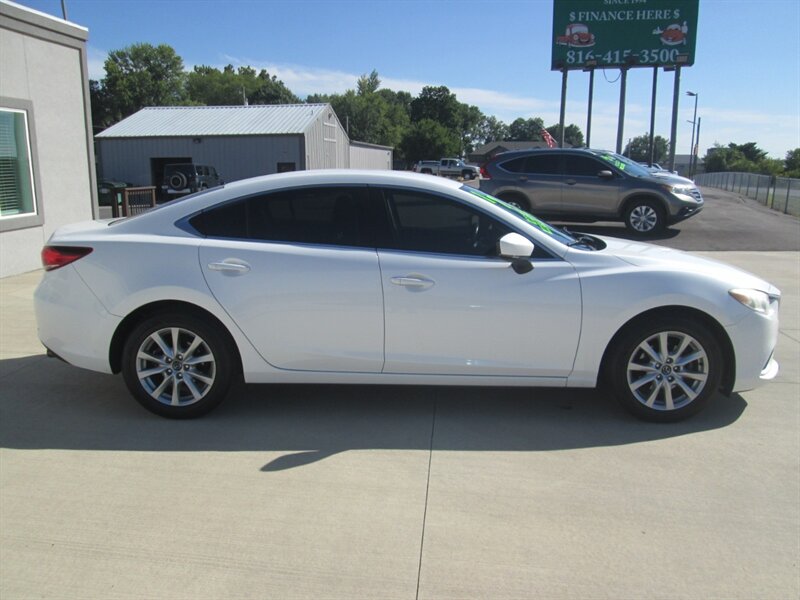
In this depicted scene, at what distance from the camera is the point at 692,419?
464 cm

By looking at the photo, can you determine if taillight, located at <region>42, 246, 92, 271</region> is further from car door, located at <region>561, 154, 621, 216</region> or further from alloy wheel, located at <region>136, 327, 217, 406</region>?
car door, located at <region>561, 154, 621, 216</region>

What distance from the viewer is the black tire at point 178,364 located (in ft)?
14.5

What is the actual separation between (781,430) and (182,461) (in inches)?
151

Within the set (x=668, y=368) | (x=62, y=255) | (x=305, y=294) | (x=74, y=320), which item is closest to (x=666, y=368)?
(x=668, y=368)

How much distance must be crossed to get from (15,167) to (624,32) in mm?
25058

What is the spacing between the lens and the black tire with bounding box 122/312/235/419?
443 centimetres

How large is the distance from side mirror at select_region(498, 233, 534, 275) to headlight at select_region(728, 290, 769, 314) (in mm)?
1346

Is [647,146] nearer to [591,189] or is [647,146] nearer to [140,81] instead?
[140,81]

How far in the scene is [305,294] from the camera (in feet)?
14.4

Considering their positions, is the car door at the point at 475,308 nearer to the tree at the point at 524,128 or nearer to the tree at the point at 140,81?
the tree at the point at 140,81

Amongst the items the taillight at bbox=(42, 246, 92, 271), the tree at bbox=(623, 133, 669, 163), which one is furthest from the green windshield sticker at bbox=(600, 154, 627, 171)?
the tree at bbox=(623, 133, 669, 163)

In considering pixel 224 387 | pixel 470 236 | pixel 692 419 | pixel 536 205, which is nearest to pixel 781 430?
pixel 692 419

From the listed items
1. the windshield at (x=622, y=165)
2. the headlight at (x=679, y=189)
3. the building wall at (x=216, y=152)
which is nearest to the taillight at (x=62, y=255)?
the windshield at (x=622, y=165)

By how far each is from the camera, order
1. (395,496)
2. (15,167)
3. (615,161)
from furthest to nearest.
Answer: (615,161) < (15,167) < (395,496)
